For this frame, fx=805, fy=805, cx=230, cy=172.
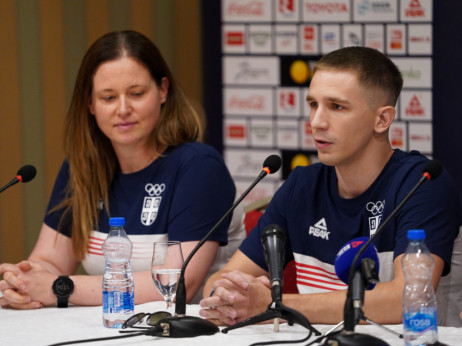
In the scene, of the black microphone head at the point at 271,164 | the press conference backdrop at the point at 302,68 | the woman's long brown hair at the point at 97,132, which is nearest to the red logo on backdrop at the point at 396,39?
the press conference backdrop at the point at 302,68

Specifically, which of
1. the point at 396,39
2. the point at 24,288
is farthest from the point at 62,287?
the point at 396,39

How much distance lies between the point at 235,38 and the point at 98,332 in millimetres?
3140

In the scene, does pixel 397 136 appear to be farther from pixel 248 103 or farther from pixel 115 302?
pixel 115 302

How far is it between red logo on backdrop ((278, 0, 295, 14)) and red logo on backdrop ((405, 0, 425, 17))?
26.6 inches

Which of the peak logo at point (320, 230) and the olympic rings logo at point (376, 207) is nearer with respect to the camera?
the olympic rings logo at point (376, 207)

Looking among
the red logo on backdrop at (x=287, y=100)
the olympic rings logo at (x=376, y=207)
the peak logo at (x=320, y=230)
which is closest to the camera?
the olympic rings logo at (x=376, y=207)

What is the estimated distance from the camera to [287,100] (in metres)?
4.79

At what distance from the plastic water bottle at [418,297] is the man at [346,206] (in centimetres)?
17

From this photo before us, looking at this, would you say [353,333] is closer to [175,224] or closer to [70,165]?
[175,224]

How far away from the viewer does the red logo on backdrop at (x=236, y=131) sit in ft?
16.1

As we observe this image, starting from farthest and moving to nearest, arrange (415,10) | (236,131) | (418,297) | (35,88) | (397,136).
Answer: (236,131)
(35,88)
(397,136)
(415,10)
(418,297)

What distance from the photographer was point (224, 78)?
4.93 metres

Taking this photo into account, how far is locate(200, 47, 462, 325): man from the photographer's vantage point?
2.01 m

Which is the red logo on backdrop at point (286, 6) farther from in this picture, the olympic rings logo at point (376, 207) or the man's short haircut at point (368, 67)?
the olympic rings logo at point (376, 207)
